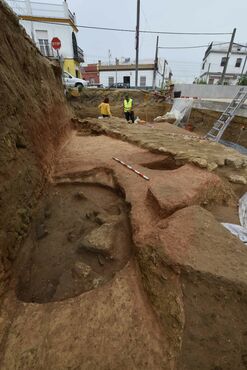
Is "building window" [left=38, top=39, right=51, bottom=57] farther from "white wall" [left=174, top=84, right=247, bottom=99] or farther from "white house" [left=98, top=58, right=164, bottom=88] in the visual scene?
"white wall" [left=174, top=84, right=247, bottom=99]

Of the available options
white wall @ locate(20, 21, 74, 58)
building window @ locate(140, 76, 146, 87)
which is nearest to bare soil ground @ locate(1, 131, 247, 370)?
white wall @ locate(20, 21, 74, 58)

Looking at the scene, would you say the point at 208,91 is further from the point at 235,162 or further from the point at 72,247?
the point at 72,247

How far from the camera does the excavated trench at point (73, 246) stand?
6.10ft

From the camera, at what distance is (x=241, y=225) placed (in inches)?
87.9

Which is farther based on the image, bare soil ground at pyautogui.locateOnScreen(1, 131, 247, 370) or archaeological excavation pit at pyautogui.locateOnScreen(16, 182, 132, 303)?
archaeological excavation pit at pyautogui.locateOnScreen(16, 182, 132, 303)

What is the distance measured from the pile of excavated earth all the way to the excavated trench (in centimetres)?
1

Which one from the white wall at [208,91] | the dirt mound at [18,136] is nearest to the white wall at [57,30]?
the white wall at [208,91]

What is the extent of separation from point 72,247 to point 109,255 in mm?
482

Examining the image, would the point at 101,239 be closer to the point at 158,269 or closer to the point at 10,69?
the point at 158,269

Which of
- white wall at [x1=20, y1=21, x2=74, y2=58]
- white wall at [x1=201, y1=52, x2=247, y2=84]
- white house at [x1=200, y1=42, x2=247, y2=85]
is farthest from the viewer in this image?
white wall at [x1=201, y1=52, x2=247, y2=84]

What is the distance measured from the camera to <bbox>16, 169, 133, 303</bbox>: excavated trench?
1.86 meters

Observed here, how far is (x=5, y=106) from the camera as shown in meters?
2.18

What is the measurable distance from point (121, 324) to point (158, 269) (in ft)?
1.62

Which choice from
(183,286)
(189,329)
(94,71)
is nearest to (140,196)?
(183,286)
